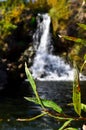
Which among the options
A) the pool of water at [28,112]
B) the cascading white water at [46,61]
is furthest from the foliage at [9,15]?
the pool of water at [28,112]

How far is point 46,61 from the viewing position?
154 ft

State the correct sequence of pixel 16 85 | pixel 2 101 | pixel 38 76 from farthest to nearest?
1. pixel 38 76
2. pixel 16 85
3. pixel 2 101

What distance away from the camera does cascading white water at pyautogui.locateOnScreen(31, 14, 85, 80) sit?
43.8 meters

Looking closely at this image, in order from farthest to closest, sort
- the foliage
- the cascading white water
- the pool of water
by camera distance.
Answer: the foliage, the cascading white water, the pool of water

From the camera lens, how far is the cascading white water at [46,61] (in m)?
43.8

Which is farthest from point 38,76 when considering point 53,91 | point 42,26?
point 53,91

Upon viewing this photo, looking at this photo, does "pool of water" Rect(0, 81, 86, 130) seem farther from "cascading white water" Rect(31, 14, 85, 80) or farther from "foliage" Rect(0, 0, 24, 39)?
"foliage" Rect(0, 0, 24, 39)

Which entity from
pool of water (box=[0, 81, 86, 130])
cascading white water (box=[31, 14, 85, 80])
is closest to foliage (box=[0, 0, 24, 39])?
cascading white water (box=[31, 14, 85, 80])

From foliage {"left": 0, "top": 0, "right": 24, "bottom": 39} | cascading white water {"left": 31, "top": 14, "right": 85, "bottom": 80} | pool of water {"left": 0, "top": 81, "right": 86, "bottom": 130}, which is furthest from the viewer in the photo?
foliage {"left": 0, "top": 0, "right": 24, "bottom": 39}

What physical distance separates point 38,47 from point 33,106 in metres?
27.9

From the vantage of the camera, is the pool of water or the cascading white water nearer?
the pool of water

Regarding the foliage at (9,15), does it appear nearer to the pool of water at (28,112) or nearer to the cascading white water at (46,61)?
the cascading white water at (46,61)

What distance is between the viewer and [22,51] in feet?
160

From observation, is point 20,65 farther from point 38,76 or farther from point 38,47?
point 38,47
